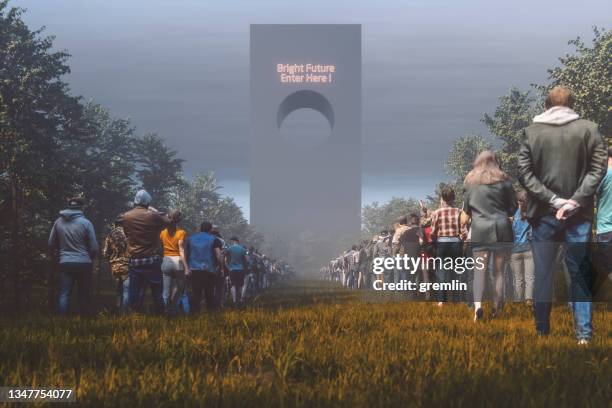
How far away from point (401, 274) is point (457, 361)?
12.2 m

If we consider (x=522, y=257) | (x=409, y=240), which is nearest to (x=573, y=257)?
(x=522, y=257)

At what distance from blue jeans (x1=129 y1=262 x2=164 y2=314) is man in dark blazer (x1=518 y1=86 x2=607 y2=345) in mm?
5361

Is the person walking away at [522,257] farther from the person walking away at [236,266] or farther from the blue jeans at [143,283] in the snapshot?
the person walking away at [236,266]

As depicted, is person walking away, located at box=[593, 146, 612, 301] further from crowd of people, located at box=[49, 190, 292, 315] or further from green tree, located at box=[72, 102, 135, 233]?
green tree, located at box=[72, 102, 135, 233]

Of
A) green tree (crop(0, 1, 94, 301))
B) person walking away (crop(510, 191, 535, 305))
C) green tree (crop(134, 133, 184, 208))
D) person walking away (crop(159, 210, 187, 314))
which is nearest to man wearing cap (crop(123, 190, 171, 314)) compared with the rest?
person walking away (crop(159, 210, 187, 314))

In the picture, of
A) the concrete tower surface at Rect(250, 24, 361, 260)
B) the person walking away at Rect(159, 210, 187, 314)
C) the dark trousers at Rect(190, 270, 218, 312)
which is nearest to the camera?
the person walking away at Rect(159, 210, 187, 314)

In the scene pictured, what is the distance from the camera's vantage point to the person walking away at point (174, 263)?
39.8 ft

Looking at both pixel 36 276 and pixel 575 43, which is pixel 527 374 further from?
pixel 575 43

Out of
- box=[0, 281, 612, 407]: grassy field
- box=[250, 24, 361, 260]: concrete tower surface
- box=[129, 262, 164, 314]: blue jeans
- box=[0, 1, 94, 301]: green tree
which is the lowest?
box=[0, 281, 612, 407]: grassy field

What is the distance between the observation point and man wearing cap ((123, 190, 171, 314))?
32.5ft

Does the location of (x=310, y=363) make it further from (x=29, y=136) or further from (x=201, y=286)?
(x=29, y=136)

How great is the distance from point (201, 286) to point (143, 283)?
2275 mm

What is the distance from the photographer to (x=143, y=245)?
391 inches

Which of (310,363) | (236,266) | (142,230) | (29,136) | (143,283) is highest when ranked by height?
(29,136)
